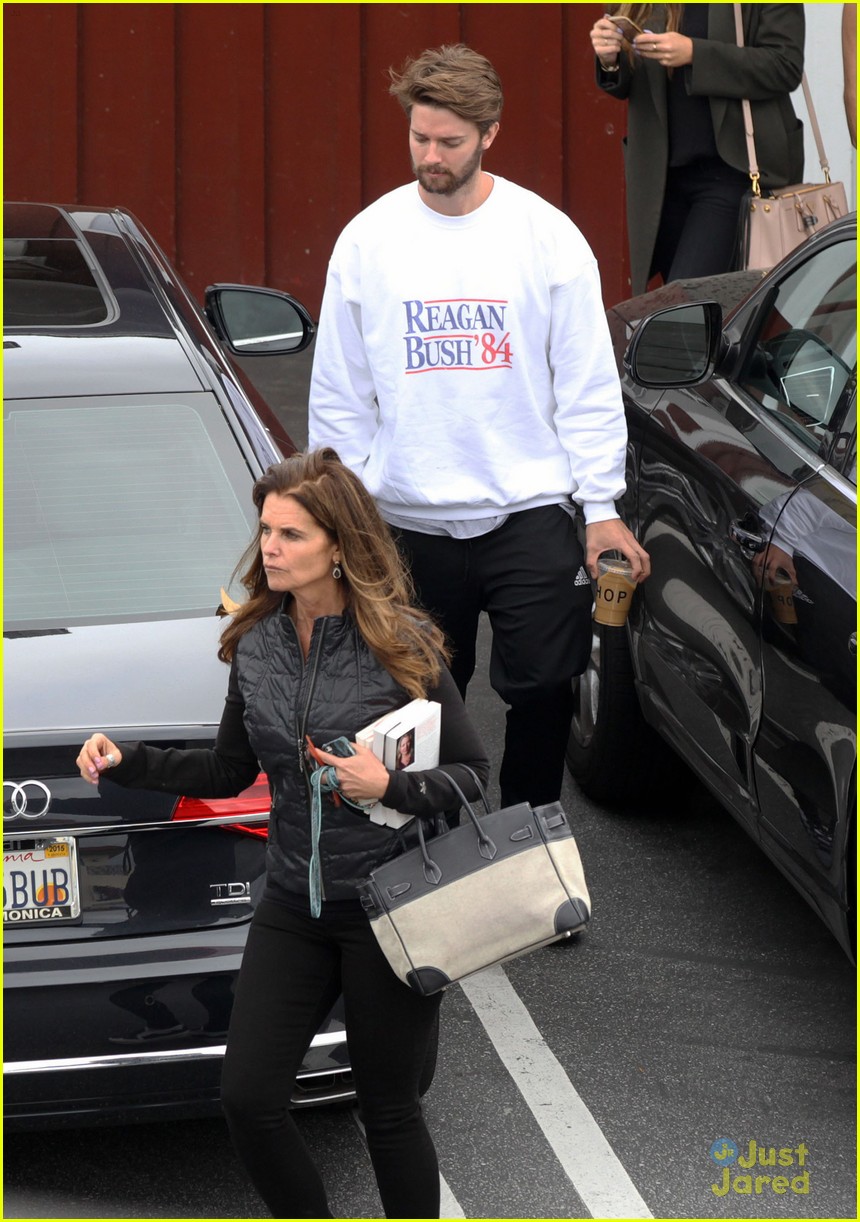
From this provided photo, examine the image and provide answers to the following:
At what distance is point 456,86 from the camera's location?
155 inches

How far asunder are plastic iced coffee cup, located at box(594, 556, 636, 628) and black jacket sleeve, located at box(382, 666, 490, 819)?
4.42 feet

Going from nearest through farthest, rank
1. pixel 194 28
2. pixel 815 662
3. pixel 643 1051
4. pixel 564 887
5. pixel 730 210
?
pixel 564 887
pixel 815 662
pixel 643 1051
pixel 730 210
pixel 194 28

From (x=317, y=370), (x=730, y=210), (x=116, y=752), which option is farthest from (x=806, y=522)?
(x=730, y=210)

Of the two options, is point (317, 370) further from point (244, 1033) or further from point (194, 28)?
point (194, 28)

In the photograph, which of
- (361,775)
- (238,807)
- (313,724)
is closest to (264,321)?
(238,807)

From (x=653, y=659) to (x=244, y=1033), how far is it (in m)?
2.02

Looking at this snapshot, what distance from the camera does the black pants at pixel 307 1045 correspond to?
2.94m

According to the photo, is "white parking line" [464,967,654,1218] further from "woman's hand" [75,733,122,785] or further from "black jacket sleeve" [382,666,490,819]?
"woman's hand" [75,733,122,785]

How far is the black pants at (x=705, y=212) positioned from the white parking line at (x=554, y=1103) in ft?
9.13

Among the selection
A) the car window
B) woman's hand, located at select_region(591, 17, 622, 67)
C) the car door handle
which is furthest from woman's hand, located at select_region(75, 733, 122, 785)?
woman's hand, located at select_region(591, 17, 622, 67)

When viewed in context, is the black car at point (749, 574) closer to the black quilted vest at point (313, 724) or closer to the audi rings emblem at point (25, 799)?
the black quilted vest at point (313, 724)

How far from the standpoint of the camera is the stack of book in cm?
290

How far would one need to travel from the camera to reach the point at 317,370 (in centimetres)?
430

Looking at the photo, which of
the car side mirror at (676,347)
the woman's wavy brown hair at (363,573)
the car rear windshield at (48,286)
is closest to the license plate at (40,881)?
the woman's wavy brown hair at (363,573)
